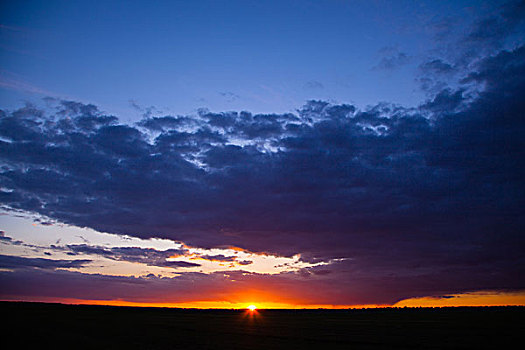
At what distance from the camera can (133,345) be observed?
35.9m

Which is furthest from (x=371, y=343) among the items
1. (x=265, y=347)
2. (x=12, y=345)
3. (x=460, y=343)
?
(x=12, y=345)

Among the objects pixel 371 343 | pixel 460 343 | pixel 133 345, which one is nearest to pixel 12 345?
pixel 133 345

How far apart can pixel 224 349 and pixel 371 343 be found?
1560cm

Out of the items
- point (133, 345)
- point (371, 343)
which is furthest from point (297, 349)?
point (133, 345)

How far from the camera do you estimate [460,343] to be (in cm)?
3903

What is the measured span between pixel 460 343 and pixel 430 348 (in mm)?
6137

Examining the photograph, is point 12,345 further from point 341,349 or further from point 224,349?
point 341,349

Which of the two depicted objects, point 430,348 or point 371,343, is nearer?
point 430,348

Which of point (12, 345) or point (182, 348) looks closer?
point (12, 345)

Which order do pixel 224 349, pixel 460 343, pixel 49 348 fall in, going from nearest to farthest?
pixel 49 348 < pixel 224 349 < pixel 460 343

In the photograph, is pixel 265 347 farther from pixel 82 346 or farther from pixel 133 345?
pixel 82 346

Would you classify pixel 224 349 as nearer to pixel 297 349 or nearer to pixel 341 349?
pixel 297 349

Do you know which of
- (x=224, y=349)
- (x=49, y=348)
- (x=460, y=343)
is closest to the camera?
(x=49, y=348)

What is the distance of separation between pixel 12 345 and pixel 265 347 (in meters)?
21.0
